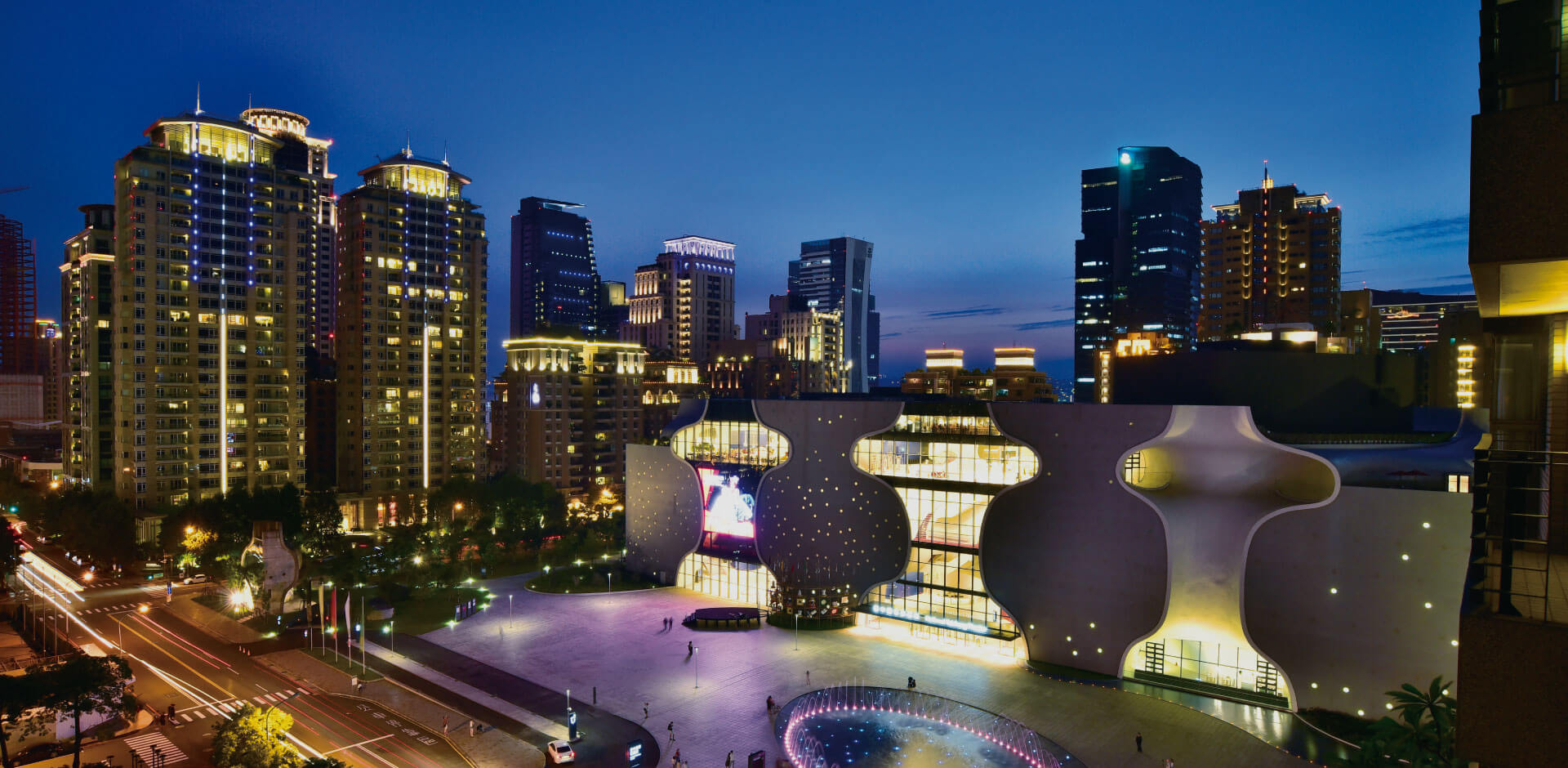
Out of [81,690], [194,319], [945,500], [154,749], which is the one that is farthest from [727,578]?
[194,319]

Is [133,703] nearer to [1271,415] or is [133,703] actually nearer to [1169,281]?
[1271,415]

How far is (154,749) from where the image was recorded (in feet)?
118

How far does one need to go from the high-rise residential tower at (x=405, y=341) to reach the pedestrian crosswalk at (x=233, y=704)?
164ft

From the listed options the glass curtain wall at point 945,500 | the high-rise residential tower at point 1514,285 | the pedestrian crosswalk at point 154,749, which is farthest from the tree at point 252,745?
the high-rise residential tower at point 1514,285

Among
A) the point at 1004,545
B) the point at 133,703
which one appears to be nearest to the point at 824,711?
the point at 1004,545

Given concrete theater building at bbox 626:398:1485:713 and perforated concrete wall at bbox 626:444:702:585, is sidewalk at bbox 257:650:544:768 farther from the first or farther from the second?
perforated concrete wall at bbox 626:444:702:585

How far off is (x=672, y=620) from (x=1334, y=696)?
124 feet

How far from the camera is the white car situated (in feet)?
114

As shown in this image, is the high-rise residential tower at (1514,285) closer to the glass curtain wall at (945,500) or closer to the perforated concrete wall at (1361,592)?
the perforated concrete wall at (1361,592)

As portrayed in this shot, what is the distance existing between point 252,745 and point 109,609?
142 ft

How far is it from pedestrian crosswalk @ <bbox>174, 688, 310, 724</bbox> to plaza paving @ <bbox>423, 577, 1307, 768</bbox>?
907 cm

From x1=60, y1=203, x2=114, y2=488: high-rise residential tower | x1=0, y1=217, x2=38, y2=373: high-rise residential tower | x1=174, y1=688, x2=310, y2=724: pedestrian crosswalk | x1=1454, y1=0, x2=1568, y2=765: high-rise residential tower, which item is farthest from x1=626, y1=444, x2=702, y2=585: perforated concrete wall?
x1=0, y1=217, x2=38, y2=373: high-rise residential tower

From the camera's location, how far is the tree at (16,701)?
1296 inches

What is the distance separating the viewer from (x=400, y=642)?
→ 2014 inches
